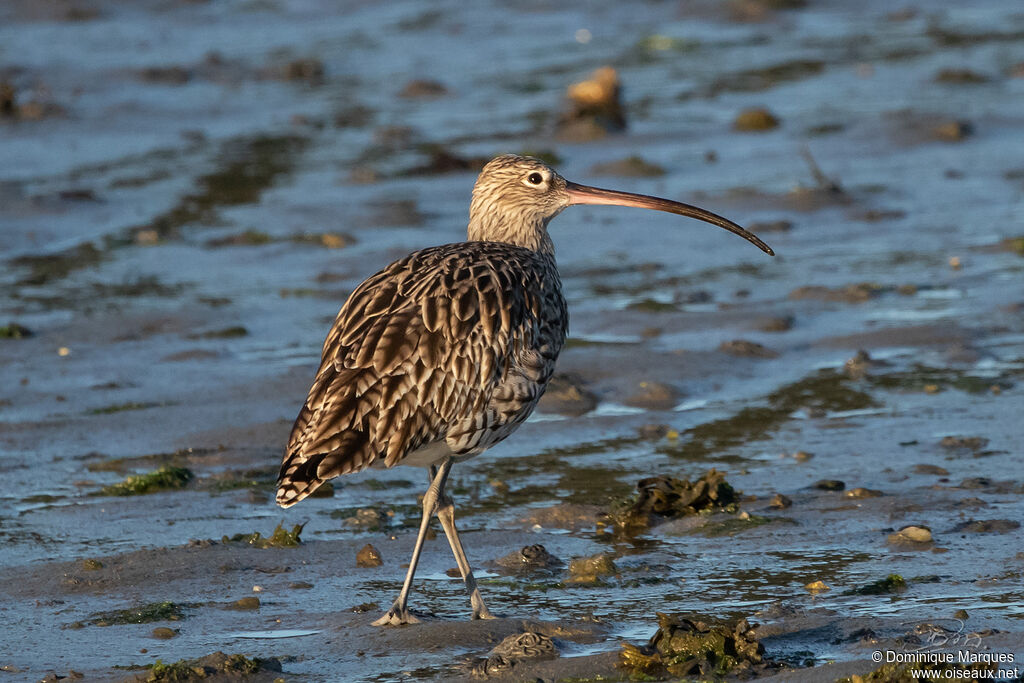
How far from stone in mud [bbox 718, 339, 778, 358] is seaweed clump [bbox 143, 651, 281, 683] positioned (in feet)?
14.0

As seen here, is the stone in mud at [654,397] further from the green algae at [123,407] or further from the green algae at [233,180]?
the green algae at [233,180]

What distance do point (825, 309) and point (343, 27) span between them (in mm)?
11175

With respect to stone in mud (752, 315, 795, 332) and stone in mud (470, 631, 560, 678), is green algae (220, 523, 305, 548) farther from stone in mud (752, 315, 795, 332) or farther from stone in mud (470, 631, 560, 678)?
stone in mud (752, 315, 795, 332)

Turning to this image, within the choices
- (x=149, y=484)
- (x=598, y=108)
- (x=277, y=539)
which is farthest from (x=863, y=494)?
(x=598, y=108)

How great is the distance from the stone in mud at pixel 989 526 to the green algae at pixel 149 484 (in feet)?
11.3

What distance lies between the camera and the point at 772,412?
8406 mm

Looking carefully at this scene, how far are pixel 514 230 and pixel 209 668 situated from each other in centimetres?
276

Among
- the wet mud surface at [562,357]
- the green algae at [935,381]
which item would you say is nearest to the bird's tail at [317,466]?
the wet mud surface at [562,357]

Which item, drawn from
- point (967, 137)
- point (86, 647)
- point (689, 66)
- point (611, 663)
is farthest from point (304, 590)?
point (689, 66)

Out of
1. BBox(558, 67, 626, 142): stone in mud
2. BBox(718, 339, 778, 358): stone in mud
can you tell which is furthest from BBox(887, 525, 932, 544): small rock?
BBox(558, 67, 626, 142): stone in mud

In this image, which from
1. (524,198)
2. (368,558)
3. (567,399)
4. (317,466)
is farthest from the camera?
(567,399)

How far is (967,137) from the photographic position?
13664mm

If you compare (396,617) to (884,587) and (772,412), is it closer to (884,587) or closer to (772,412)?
(884,587)

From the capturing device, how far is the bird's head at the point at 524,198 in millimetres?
7500
